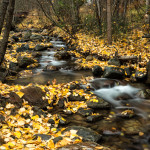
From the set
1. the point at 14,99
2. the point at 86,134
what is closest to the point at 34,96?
the point at 14,99

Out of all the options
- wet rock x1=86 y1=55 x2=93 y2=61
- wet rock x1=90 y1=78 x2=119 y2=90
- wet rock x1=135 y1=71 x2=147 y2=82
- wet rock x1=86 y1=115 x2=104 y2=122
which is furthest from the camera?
wet rock x1=86 y1=55 x2=93 y2=61

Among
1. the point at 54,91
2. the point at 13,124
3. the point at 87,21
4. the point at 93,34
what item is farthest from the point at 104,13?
the point at 13,124

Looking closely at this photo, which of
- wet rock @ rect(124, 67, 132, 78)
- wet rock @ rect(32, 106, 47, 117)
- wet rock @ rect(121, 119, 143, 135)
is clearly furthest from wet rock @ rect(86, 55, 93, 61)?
wet rock @ rect(32, 106, 47, 117)

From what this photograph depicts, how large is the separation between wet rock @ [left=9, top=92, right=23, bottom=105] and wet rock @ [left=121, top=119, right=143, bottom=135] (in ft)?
10.6

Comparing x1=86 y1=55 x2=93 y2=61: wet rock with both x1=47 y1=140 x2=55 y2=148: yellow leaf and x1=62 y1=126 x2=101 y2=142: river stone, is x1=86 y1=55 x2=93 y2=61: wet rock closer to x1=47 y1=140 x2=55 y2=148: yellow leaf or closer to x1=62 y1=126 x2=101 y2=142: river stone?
x1=62 y1=126 x2=101 y2=142: river stone

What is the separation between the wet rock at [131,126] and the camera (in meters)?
4.52

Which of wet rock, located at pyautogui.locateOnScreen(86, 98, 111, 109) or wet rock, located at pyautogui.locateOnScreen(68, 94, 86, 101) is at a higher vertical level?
wet rock, located at pyautogui.locateOnScreen(68, 94, 86, 101)

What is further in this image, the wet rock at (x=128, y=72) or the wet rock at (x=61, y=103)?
the wet rock at (x=128, y=72)

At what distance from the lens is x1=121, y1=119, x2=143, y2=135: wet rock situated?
4.52 metres

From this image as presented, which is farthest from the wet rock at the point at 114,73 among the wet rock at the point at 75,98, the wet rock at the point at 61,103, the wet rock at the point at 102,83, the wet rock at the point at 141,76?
the wet rock at the point at 61,103

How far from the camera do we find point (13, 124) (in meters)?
3.99

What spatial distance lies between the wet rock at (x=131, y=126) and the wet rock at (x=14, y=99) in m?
3.22

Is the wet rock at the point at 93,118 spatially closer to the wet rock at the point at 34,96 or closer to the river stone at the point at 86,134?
the river stone at the point at 86,134

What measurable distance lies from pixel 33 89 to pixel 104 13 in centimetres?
1327
